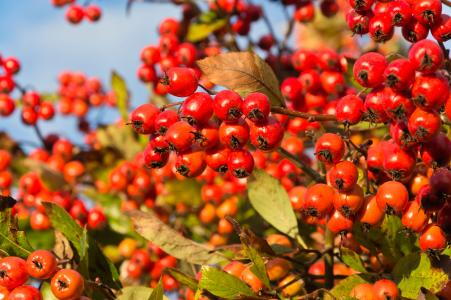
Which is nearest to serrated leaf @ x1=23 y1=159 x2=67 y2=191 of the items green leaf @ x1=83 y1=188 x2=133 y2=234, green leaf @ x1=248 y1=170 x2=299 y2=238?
green leaf @ x1=83 y1=188 x2=133 y2=234

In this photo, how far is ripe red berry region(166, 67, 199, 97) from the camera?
7.04 ft

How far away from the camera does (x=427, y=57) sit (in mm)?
1876

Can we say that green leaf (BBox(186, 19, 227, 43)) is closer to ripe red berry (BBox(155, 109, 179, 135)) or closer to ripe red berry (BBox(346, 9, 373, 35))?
ripe red berry (BBox(346, 9, 373, 35))

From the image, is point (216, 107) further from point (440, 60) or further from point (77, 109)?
point (77, 109)

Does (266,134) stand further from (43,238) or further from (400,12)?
(43,238)

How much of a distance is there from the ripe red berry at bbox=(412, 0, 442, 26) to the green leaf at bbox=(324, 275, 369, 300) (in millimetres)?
867

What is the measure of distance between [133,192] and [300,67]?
55.0 inches

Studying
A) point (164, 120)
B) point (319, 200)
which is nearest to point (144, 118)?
point (164, 120)

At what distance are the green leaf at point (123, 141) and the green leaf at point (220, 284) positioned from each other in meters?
2.98

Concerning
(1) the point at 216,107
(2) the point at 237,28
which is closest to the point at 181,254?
(1) the point at 216,107

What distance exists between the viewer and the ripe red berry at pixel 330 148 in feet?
7.06

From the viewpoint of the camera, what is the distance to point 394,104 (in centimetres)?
192

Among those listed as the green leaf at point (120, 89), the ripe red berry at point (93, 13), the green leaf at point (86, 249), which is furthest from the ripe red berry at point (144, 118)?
the ripe red berry at point (93, 13)

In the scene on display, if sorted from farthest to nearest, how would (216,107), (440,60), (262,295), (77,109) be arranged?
(77,109)
(262,295)
(216,107)
(440,60)
